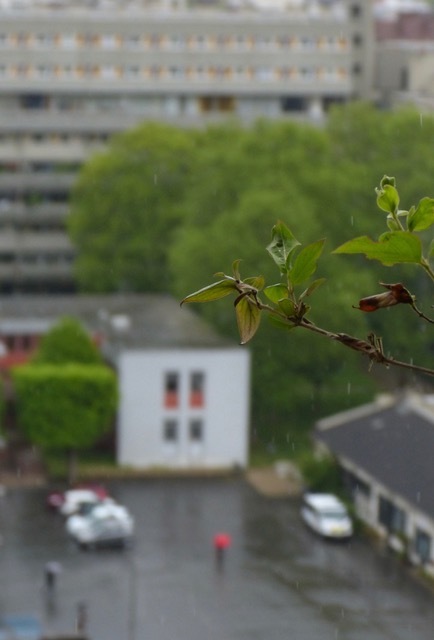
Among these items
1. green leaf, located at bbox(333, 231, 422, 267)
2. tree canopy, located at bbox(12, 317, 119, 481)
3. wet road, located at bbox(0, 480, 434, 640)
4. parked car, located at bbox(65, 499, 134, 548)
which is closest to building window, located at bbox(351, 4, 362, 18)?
tree canopy, located at bbox(12, 317, 119, 481)

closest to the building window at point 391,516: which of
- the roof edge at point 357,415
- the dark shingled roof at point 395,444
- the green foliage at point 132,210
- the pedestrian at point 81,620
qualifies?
the dark shingled roof at point 395,444

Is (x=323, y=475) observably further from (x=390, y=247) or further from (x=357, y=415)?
(x=390, y=247)

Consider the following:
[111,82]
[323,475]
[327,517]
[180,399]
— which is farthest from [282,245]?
[111,82]

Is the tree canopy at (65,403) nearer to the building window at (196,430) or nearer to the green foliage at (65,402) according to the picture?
the green foliage at (65,402)

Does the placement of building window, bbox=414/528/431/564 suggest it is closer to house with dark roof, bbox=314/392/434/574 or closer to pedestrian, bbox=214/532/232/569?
house with dark roof, bbox=314/392/434/574

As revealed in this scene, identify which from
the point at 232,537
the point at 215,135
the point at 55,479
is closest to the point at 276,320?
the point at 232,537

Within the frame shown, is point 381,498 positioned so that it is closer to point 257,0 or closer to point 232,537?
point 232,537
